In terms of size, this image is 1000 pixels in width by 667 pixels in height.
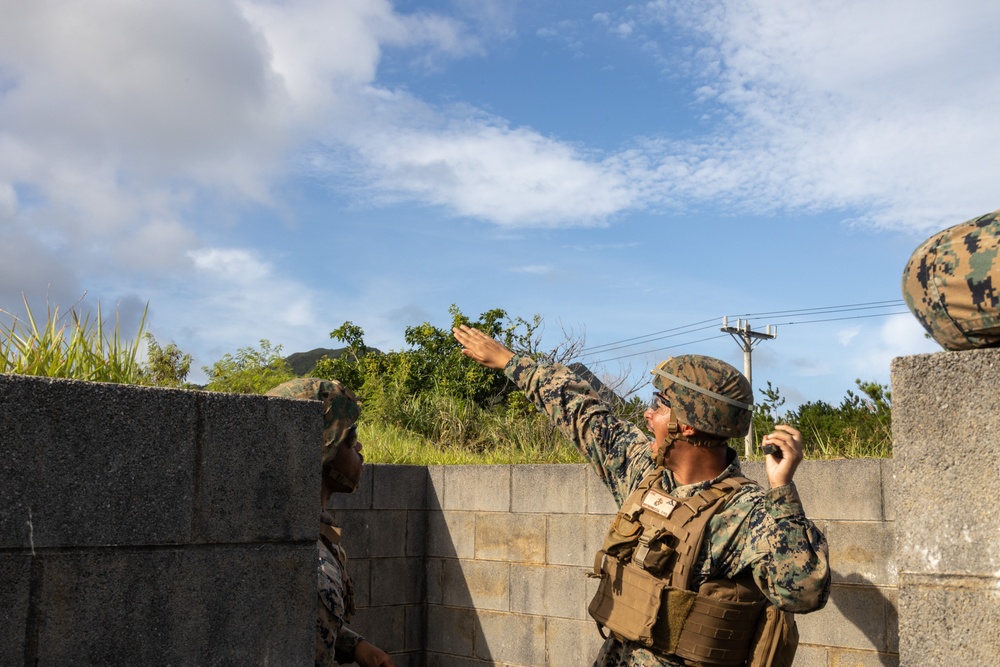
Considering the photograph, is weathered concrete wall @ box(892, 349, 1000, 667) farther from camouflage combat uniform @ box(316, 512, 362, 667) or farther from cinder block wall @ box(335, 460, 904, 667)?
cinder block wall @ box(335, 460, 904, 667)

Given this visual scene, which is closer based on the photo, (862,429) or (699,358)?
(699,358)

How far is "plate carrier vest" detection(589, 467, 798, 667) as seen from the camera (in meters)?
3.06

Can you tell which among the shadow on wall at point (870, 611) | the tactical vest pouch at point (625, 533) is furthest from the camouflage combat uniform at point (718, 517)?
the shadow on wall at point (870, 611)

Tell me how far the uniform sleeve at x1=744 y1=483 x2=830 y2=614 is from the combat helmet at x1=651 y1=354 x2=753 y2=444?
1.00ft

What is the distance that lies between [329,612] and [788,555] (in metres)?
1.39

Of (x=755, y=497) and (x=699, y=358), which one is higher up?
(x=699, y=358)

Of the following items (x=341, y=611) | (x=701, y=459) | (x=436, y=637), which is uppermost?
(x=701, y=459)

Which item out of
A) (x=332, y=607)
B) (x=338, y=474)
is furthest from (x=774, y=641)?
(x=338, y=474)

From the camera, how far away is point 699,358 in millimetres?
3375

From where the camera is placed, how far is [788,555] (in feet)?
9.37

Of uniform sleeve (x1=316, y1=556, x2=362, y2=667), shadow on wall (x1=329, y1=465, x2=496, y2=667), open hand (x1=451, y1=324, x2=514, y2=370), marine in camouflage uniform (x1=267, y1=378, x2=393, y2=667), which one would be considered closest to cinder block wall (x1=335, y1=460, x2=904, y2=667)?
shadow on wall (x1=329, y1=465, x2=496, y2=667)

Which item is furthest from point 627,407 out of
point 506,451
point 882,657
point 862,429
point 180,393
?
point 180,393

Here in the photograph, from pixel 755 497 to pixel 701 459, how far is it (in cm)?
25

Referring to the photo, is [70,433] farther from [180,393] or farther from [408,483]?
[408,483]
